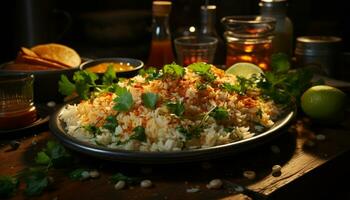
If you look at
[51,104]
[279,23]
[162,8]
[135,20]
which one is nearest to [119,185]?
[51,104]

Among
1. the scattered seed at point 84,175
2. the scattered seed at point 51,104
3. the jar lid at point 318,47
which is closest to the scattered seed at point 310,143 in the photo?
the scattered seed at point 84,175

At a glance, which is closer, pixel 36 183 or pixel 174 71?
pixel 36 183

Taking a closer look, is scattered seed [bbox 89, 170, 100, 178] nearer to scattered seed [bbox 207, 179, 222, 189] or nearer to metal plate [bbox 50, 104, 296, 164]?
metal plate [bbox 50, 104, 296, 164]

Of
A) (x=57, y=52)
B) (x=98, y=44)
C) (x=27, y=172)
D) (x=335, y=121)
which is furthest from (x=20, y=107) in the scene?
(x=98, y=44)

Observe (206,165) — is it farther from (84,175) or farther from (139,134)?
(84,175)

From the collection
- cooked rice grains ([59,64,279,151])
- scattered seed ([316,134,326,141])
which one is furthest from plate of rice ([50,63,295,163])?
scattered seed ([316,134,326,141])

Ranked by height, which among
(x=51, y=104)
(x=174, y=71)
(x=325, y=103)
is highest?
(x=174, y=71)

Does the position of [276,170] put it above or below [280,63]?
below
